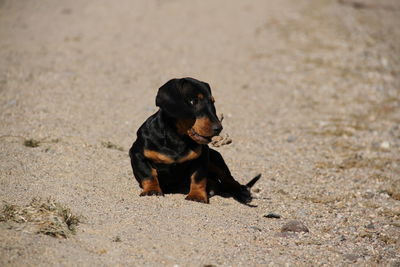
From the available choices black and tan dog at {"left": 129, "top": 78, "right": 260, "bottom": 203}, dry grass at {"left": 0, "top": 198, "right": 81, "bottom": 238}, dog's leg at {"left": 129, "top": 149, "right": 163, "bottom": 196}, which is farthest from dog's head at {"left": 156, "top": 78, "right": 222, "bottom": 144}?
dry grass at {"left": 0, "top": 198, "right": 81, "bottom": 238}

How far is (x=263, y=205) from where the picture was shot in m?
6.54

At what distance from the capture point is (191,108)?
5.70 m

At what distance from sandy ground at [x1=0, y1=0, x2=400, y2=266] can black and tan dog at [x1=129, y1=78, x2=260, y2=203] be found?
237 mm

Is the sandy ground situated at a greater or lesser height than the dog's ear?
lesser

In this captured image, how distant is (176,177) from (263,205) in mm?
1087

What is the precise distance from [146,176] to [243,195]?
124cm

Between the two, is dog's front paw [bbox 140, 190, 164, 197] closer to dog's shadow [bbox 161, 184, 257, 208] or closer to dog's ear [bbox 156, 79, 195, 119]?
dog's shadow [bbox 161, 184, 257, 208]

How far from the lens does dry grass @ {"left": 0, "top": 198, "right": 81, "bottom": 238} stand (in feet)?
15.5

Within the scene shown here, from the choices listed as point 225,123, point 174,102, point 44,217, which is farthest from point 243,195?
point 225,123

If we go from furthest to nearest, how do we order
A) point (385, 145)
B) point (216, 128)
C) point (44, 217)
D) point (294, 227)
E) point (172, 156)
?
point (385, 145) → point (172, 156) → point (294, 227) → point (216, 128) → point (44, 217)

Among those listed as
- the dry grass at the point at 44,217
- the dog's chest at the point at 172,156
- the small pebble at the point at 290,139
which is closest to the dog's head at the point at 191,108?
the dog's chest at the point at 172,156

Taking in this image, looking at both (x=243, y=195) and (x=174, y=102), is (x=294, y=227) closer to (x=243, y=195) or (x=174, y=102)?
(x=243, y=195)

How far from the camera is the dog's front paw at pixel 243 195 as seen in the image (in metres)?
6.55

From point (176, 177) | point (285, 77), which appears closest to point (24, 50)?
point (285, 77)
